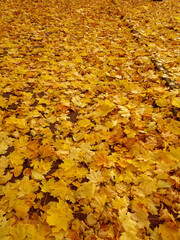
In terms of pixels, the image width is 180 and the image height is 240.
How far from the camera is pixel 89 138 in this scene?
84.1 inches

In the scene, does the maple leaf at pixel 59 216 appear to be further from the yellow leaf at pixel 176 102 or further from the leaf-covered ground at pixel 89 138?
the yellow leaf at pixel 176 102

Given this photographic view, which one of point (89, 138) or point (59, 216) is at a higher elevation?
point (89, 138)

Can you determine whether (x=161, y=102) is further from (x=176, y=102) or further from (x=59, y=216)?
(x=59, y=216)

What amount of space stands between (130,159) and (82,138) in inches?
25.2

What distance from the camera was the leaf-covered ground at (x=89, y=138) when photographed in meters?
1.45

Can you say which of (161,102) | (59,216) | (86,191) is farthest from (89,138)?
(161,102)

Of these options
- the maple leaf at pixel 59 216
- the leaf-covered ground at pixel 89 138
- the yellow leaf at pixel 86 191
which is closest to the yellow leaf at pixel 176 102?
the leaf-covered ground at pixel 89 138

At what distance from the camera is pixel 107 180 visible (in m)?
1.73

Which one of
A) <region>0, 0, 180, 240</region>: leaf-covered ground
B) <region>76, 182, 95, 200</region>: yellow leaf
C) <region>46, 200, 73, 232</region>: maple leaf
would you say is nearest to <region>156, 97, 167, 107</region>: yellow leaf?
<region>0, 0, 180, 240</region>: leaf-covered ground

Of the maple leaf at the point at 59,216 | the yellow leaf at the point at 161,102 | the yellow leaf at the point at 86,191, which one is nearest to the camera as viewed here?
the maple leaf at the point at 59,216

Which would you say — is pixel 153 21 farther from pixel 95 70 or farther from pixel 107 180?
pixel 107 180

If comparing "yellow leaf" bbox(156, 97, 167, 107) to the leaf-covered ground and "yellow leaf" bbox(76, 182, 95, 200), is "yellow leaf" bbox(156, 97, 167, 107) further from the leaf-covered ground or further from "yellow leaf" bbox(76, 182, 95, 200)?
"yellow leaf" bbox(76, 182, 95, 200)

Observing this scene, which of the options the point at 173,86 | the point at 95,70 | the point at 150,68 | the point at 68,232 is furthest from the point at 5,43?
the point at 68,232

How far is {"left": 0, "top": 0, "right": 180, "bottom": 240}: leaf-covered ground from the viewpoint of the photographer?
145cm
